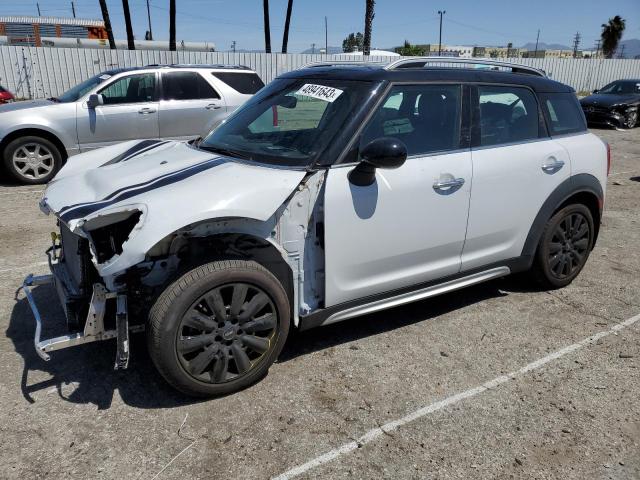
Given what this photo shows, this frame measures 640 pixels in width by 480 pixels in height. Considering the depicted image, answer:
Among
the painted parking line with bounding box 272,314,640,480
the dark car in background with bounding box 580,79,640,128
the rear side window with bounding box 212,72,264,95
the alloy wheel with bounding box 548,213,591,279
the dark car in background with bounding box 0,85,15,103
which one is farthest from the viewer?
the dark car in background with bounding box 580,79,640,128

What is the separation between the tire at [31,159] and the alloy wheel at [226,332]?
6633mm

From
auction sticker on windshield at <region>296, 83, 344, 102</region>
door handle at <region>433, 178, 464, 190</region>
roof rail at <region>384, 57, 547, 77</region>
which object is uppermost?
roof rail at <region>384, 57, 547, 77</region>

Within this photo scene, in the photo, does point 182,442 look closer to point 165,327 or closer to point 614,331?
point 165,327

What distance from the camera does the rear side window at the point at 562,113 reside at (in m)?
4.30

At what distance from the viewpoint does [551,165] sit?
4.14m

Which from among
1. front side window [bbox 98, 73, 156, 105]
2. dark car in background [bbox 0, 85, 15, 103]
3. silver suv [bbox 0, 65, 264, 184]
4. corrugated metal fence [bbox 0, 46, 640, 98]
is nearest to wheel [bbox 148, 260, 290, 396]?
silver suv [bbox 0, 65, 264, 184]

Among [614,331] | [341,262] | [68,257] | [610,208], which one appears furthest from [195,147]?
[610,208]

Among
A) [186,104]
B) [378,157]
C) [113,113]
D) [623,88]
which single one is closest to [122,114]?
[113,113]

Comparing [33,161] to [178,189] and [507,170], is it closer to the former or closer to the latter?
[178,189]

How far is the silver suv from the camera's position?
26.8 ft

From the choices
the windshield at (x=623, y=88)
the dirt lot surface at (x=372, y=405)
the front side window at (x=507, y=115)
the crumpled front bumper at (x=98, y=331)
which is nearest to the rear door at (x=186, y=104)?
the dirt lot surface at (x=372, y=405)

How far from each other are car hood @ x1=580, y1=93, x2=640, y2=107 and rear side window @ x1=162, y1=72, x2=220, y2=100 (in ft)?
41.8

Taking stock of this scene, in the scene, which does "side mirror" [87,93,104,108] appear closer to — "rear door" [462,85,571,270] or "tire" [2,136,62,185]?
"tire" [2,136,62,185]

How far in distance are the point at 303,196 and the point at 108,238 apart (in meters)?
1.06
